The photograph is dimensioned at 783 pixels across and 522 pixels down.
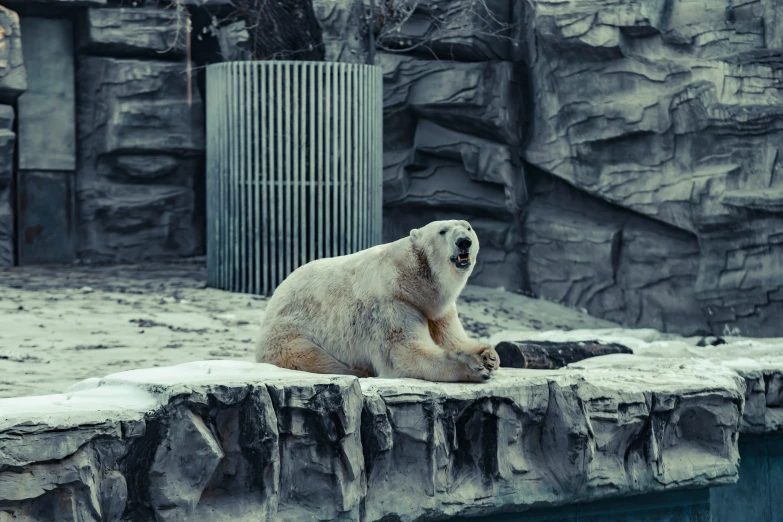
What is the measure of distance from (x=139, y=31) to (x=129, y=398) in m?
8.78

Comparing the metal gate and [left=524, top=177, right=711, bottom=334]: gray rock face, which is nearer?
the metal gate

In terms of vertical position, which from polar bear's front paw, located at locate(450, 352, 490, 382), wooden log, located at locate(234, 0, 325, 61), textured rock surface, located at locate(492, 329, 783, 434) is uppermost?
wooden log, located at locate(234, 0, 325, 61)

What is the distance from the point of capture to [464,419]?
4.33 meters

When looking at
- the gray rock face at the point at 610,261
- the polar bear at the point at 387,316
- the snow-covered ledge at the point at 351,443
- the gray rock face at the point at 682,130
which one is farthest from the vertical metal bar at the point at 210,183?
the snow-covered ledge at the point at 351,443

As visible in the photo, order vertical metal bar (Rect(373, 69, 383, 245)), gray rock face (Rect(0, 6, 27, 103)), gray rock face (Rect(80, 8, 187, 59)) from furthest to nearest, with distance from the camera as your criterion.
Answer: gray rock face (Rect(80, 8, 187, 59)) → gray rock face (Rect(0, 6, 27, 103)) → vertical metal bar (Rect(373, 69, 383, 245))

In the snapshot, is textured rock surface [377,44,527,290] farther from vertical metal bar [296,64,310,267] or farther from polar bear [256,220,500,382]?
polar bear [256,220,500,382]

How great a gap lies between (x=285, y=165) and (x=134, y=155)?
3.46 metres

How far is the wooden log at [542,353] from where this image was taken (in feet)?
19.6

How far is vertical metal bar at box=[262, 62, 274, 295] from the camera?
9.23 meters

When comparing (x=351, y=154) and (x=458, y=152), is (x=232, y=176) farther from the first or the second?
(x=458, y=152)

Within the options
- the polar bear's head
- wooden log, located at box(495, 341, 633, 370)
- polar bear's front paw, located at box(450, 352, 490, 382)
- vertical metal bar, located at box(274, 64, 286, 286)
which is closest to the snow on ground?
vertical metal bar, located at box(274, 64, 286, 286)

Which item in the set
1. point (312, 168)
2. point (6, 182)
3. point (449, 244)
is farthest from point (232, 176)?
point (449, 244)

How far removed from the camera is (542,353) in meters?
6.06

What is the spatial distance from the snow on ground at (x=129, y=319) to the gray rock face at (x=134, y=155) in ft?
2.85
